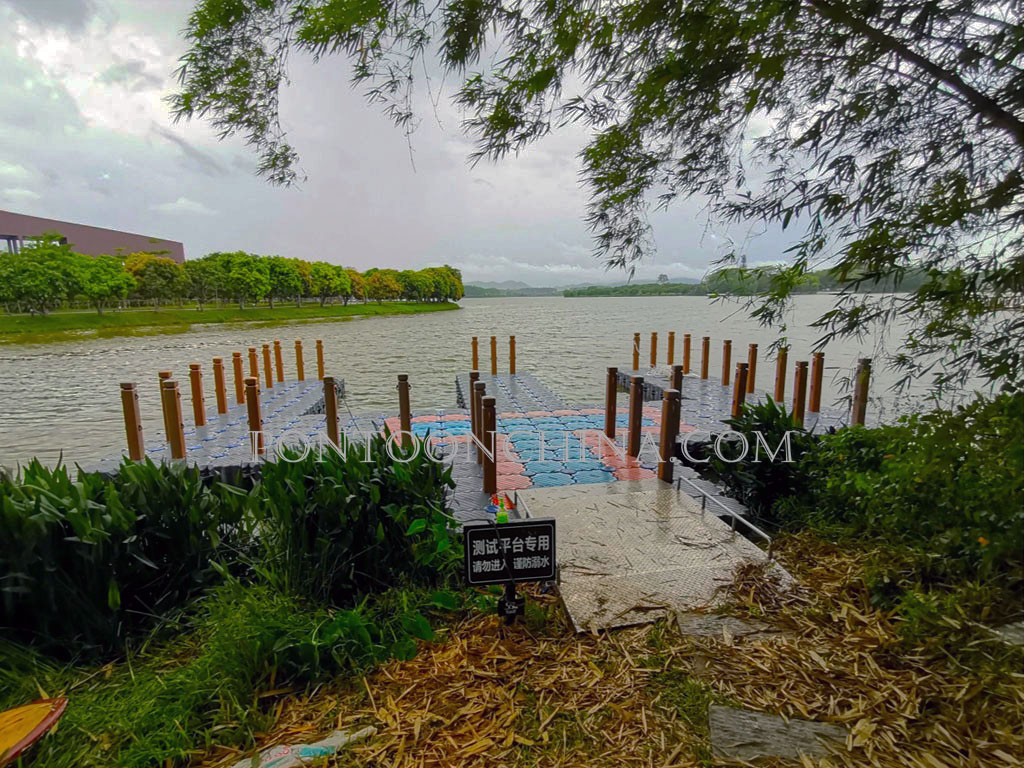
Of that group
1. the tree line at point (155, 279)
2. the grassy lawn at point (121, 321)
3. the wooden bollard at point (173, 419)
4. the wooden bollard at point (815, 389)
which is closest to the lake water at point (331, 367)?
the wooden bollard at point (815, 389)

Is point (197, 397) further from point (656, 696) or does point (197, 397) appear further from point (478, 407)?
point (656, 696)

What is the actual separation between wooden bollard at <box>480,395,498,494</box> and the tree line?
37.4 metres

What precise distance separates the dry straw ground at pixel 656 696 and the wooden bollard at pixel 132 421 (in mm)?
5832

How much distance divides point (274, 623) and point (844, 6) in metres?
3.38

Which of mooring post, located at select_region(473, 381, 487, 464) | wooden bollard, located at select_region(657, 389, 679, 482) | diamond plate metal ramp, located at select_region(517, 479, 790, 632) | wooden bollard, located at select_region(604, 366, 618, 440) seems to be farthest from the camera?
wooden bollard, located at select_region(604, 366, 618, 440)

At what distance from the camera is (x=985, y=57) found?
1946 mm

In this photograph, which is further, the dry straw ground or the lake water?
the lake water

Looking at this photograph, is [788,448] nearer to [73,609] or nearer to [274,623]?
[274,623]

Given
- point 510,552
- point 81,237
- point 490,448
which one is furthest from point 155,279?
point 510,552

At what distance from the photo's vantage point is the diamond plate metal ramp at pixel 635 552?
101 inches

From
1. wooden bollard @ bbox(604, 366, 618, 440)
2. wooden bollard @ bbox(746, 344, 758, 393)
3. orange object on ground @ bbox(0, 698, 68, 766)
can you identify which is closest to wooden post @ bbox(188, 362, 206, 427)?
wooden bollard @ bbox(604, 366, 618, 440)

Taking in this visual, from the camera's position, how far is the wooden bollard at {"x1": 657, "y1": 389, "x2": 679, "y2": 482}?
4.95 meters

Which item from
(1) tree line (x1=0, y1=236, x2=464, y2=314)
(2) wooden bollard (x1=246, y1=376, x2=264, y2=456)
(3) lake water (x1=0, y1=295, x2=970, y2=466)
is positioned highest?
(1) tree line (x1=0, y1=236, x2=464, y2=314)

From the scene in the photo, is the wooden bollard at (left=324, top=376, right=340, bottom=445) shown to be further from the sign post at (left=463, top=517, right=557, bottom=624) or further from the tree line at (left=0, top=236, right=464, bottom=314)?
the tree line at (left=0, top=236, right=464, bottom=314)
